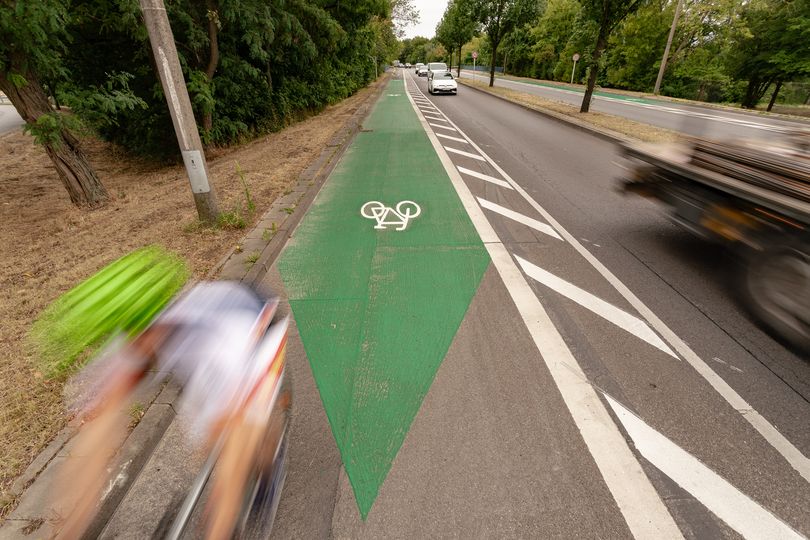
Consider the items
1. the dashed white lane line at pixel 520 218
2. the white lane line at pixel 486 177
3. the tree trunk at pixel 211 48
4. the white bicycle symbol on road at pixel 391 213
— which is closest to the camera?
the dashed white lane line at pixel 520 218

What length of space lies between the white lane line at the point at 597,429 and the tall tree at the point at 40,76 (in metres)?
7.37

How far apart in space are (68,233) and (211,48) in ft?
25.3

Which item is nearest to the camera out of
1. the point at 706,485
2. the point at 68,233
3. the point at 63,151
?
the point at 706,485

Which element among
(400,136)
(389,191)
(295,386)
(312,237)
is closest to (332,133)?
(400,136)

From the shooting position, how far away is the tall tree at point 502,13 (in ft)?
96.4

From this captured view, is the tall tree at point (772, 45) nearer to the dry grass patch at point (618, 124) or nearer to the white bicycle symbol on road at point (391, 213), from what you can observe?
the dry grass patch at point (618, 124)

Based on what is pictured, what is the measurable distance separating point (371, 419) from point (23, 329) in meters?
3.51

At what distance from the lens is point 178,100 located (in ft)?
15.2

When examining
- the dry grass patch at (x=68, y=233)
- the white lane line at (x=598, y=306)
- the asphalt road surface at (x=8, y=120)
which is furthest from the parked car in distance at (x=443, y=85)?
the white lane line at (x=598, y=306)

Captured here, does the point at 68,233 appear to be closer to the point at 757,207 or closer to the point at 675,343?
the point at 675,343

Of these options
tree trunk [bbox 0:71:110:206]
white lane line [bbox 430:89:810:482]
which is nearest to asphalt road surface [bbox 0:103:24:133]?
tree trunk [bbox 0:71:110:206]

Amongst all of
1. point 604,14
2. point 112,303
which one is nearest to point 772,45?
point 604,14

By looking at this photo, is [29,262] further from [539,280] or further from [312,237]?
[539,280]

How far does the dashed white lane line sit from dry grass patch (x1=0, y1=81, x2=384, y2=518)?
3865mm
